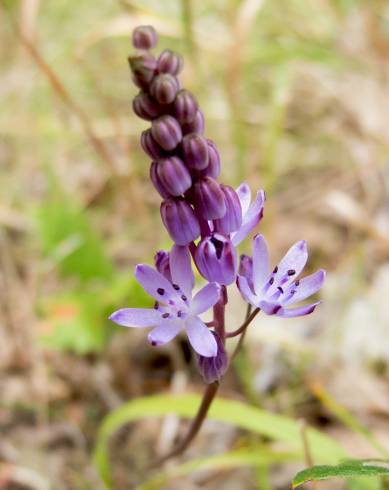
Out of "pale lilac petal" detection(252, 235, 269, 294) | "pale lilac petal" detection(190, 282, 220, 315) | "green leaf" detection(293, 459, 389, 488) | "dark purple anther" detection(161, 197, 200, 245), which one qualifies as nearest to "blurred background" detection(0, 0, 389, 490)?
"green leaf" detection(293, 459, 389, 488)

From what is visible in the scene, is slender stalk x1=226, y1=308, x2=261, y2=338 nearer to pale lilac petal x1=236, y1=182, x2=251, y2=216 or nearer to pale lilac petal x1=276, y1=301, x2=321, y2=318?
pale lilac petal x1=276, y1=301, x2=321, y2=318

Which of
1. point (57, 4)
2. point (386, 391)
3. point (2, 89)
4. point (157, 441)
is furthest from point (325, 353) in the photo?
point (57, 4)

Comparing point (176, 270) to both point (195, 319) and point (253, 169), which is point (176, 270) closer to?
point (195, 319)

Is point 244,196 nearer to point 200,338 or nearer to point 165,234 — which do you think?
point 200,338

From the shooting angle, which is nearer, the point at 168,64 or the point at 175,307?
the point at 168,64

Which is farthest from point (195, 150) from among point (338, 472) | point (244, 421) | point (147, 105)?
point (244, 421)

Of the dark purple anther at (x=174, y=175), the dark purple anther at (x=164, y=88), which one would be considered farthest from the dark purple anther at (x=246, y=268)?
the dark purple anther at (x=164, y=88)

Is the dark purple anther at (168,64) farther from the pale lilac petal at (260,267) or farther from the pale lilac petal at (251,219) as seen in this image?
the pale lilac petal at (260,267)
